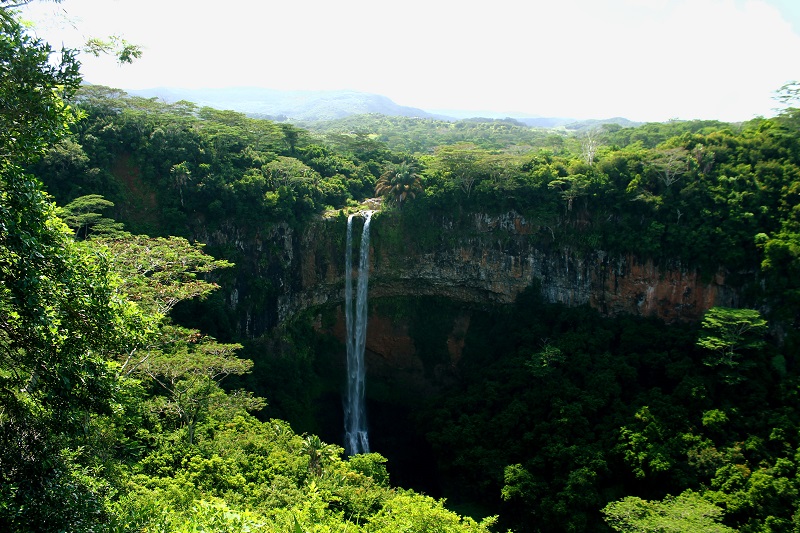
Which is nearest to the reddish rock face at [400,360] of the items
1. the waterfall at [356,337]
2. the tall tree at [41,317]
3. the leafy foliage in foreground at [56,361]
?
the waterfall at [356,337]

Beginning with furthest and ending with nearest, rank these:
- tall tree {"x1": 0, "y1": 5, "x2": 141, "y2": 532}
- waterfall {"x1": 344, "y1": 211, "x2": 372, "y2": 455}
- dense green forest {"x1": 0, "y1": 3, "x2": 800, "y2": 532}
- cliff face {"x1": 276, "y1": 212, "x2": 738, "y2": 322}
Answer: waterfall {"x1": 344, "y1": 211, "x2": 372, "y2": 455}, cliff face {"x1": 276, "y1": 212, "x2": 738, "y2": 322}, dense green forest {"x1": 0, "y1": 3, "x2": 800, "y2": 532}, tall tree {"x1": 0, "y1": 5, "x2": 141, "y2": 532}

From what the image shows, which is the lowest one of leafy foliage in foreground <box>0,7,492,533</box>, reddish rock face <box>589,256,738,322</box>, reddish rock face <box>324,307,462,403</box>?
reddish rock face <box>324,307,462,403</box>

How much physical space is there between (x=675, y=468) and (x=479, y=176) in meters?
15.8

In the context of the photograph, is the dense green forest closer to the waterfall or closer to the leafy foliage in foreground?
the leafy foliage in foreground

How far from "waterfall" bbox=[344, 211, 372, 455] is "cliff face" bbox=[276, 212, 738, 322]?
1.58 ft

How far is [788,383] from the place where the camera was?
18703mm

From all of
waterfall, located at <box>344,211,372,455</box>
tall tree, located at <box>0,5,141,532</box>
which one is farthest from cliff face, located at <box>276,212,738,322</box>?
tall tree, located at <box>0,5,141,532</box>

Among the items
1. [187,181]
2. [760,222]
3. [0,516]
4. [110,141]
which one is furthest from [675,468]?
[110,141]

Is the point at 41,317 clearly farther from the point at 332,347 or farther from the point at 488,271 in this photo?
the point at 488,271

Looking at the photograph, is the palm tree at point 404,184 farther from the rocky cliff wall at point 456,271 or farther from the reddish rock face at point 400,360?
the reddish rock face at point 400,360

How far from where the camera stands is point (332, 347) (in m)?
28.6

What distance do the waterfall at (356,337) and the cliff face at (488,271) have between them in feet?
1.58

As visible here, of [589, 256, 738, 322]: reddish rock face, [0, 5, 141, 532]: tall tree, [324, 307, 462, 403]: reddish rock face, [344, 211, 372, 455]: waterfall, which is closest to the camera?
[0, 5, 141, 532]: tall tree

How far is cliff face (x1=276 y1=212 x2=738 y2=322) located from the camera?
2448 cm
